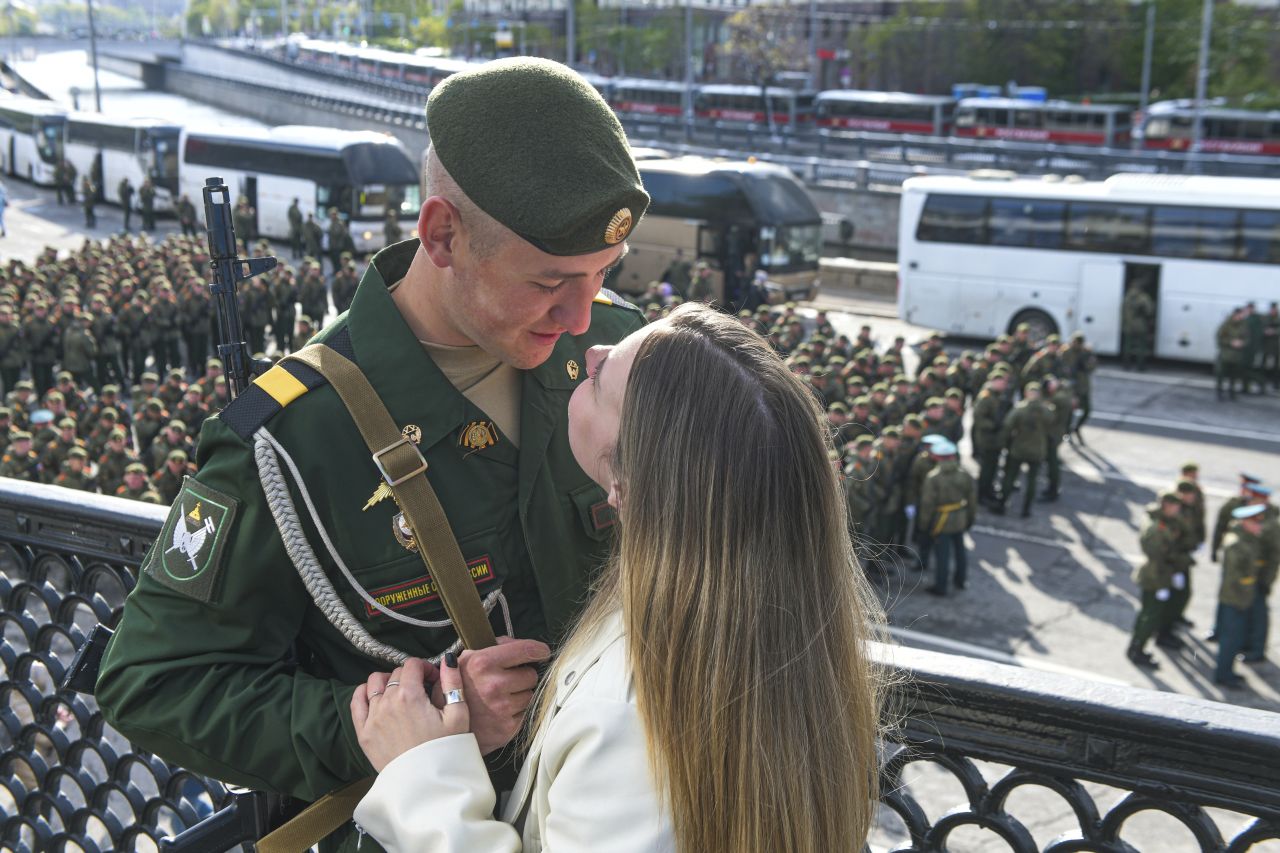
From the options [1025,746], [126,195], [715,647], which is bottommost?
[126,195]

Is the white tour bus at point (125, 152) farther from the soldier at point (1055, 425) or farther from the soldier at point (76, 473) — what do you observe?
the soldier at point (1055, 425)

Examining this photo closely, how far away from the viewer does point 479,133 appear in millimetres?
1780

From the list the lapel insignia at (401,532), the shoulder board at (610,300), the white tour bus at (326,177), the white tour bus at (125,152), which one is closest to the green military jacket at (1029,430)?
the shoulder board at (610,300)

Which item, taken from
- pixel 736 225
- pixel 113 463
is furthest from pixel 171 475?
pixel 736 225

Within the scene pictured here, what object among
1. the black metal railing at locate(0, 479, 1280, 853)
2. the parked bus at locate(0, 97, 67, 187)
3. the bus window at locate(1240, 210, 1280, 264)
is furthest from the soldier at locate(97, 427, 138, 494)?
the parked bus at locate(0, 97, 67, 187)

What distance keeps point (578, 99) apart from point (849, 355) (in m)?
15.5

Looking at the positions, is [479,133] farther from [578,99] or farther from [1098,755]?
[1098,755]

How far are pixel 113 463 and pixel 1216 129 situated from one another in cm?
3127

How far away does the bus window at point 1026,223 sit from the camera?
64.8ft

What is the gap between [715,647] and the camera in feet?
4.61

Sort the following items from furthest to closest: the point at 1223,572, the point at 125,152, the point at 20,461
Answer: the point at 125,152, the point at 20,461, the point at 1223,572

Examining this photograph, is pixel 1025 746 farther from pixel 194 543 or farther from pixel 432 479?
pixel 194 543

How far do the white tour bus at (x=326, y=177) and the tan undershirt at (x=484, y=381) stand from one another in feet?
83.0

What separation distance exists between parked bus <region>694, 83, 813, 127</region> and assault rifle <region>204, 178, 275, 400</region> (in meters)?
41.8
